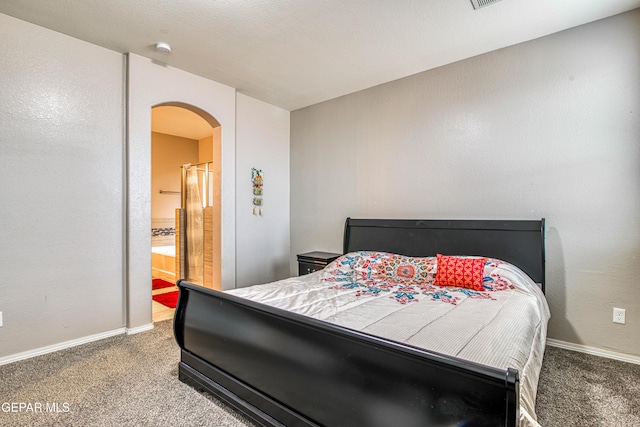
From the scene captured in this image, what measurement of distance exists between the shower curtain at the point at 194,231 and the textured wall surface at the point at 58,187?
1.64 m

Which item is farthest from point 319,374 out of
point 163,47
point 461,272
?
point 163,47

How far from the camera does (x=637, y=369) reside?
230 cm

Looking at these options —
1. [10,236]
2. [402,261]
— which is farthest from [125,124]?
[402,261]

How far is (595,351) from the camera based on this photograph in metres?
2.53

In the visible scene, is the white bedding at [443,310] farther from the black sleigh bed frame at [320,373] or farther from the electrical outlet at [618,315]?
the electrical outlet at [618,315]

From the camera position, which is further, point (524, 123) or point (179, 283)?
point (524, 123)

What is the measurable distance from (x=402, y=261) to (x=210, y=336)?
1.78 meters

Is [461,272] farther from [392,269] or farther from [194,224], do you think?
[194,224]

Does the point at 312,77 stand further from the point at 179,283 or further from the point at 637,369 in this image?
the point at 637,369

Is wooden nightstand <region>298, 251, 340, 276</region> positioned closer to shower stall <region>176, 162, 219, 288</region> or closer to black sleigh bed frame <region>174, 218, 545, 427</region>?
shower stall <region>176, 162, 219, 288</region>

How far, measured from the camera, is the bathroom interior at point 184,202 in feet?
12.6

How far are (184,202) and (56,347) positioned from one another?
8.65 ft

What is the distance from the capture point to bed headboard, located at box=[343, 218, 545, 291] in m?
2.70

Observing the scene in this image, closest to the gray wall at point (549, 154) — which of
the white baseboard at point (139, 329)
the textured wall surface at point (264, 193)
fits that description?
the textured wall surface at point (264, 193)
